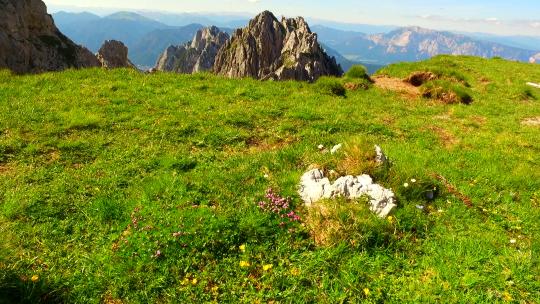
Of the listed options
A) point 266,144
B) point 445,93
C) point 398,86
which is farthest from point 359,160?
point 398,86

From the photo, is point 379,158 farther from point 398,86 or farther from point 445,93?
point 398,86

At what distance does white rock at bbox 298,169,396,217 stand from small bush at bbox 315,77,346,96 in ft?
37.8

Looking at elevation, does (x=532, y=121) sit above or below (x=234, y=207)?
above

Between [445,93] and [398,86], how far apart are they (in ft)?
10.7

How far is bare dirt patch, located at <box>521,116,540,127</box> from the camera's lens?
18.8 metres

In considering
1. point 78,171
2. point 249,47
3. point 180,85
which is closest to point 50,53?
point 249,47

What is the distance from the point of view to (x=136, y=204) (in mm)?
9180

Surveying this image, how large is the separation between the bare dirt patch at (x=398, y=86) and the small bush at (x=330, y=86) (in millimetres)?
3723

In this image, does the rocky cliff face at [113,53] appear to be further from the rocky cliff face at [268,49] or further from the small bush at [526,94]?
the small bush at [526,94]

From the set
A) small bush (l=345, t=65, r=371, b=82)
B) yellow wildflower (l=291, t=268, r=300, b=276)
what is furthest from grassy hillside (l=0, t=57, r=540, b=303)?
small bush (l=345, t=65, r=371, b=82)

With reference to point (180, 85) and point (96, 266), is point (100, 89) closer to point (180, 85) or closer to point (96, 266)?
point (180, 85)

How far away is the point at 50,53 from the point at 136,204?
12316 cm

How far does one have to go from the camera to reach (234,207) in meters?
9.30

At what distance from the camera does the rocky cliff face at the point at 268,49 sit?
167 metres
